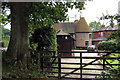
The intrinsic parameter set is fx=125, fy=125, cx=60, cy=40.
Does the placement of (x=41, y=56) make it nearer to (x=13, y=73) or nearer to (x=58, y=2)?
(x=13, y=73)

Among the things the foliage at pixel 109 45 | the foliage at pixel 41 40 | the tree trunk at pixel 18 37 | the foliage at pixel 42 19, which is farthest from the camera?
the foliage at pixel 41 40

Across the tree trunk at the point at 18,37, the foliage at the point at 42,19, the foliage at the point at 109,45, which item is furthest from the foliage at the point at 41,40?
the foliage at the point at 109,45

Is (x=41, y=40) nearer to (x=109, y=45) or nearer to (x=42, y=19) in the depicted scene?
(x=42, y=19)

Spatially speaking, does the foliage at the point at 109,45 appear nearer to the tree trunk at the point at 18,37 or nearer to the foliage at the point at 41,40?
the foliage at the point at 41,40

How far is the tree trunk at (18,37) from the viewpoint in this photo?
392 cm

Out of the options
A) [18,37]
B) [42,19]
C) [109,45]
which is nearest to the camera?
[109,45]

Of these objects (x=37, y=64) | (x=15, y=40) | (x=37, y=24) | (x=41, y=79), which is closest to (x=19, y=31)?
(x=15, y=40)

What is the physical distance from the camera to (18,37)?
405 cm

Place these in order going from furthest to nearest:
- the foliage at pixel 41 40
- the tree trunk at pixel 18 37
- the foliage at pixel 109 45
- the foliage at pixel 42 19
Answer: the foliage at pixel 41 40
the tree trunk at pixel 18 37
the foliage at pixel 42 19
the foliage at pixel 109 45

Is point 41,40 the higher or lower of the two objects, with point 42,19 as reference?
lower

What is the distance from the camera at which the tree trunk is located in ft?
12.9

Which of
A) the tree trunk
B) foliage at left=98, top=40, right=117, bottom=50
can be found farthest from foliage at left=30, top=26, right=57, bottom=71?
foliage at left=98, top=40, right=117, bottom=50

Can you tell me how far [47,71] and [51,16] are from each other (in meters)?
1.93

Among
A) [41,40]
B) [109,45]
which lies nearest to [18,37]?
[41,40]
